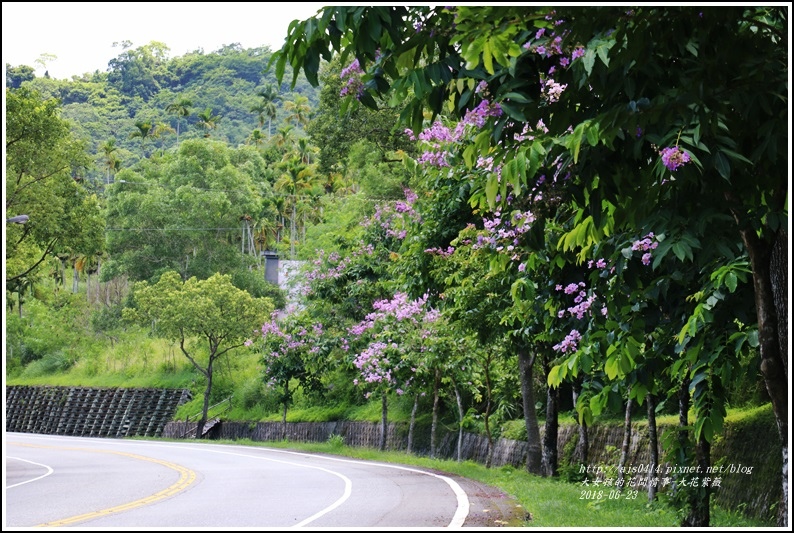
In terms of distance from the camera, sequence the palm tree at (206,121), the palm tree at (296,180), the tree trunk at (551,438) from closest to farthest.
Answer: the tree trunk at (551,438)
the palm tree at (296,180)
the palm tree at (206,121)

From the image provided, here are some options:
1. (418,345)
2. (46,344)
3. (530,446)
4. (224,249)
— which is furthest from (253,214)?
(530,446)

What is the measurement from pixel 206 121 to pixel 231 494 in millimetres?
64911

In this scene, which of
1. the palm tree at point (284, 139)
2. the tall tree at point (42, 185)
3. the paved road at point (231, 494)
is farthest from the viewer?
the palm tree at point (284, 139)

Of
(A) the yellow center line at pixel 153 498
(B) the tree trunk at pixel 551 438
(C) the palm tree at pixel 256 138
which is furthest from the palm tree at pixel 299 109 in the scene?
(B) the tree trunk at pixel 551 438

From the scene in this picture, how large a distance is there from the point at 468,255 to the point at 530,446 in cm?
620

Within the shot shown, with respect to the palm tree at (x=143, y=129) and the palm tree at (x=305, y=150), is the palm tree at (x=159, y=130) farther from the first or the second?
the palm tree at (x=305, y=150)

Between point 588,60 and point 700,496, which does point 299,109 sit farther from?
point 588,60

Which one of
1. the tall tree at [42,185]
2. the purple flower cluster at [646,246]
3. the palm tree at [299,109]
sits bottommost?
the purple flower cluster at [646,246]

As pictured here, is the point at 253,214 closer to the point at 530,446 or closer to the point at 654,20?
the point at 530,446

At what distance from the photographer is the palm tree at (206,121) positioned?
3000 inches

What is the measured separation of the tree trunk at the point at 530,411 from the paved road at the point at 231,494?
6.73 ft

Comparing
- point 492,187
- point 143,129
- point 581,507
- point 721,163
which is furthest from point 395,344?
point 143,129

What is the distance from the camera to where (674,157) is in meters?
→ 4.34

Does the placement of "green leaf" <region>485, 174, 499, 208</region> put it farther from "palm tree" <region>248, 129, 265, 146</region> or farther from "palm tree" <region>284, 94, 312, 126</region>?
"palm tree" <region>284, 94, 312, 126</region>
